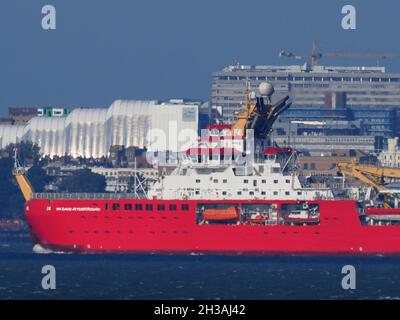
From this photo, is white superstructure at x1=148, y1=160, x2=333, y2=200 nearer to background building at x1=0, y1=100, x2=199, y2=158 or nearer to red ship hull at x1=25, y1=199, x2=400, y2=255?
red ship hull at x1=25, y1=199, x2=400, y2=255

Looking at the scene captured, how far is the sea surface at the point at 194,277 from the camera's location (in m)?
59.8

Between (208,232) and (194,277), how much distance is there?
490 inches

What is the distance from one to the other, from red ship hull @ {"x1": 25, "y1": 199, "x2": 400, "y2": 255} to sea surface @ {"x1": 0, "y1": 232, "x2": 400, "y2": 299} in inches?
32.1

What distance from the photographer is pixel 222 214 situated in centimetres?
8056

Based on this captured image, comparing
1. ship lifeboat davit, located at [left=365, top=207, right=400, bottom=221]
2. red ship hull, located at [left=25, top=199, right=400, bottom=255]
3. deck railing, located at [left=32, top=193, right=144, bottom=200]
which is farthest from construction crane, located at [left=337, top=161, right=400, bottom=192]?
deck railing, located at [left=32, top=193, right=144, bottom=200]

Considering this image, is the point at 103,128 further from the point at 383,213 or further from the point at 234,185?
the point at 383,213

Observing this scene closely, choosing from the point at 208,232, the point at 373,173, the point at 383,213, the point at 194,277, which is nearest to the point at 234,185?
the point at 208,232

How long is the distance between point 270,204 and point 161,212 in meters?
5.06

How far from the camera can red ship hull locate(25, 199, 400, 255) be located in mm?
80125

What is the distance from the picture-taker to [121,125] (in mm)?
166250

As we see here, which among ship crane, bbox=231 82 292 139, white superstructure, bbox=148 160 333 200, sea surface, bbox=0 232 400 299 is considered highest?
ship crane, bbox=231 82 292 139

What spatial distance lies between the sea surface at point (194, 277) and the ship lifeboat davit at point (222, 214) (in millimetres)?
1925

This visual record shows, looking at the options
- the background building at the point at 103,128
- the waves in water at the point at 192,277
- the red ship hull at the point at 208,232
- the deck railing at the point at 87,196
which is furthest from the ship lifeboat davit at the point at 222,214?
the background building at the point at 103,128
